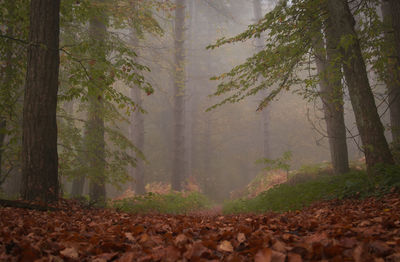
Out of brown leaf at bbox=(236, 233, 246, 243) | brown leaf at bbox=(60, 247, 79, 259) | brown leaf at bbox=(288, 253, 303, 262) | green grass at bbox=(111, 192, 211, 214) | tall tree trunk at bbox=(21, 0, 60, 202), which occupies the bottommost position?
green grass at bbox=(111, 192, 211, 214)

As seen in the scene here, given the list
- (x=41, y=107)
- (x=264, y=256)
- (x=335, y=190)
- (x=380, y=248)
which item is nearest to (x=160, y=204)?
(x=41, y=107)

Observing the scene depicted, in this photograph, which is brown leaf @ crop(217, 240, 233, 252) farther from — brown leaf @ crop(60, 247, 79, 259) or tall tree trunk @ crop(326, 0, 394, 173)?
tall tree trunk @ crop(326, 0, 394, 173)

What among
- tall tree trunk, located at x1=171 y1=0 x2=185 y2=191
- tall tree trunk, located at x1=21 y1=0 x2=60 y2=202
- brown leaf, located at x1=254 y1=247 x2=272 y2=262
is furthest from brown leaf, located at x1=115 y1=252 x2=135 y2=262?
tall tree trunk, located at x1=171 y1=0 x2=185 y2=191

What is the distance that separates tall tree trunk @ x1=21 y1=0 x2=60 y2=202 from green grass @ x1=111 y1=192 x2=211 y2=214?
6.02ft

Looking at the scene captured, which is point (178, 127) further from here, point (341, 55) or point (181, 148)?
point (341, 55)

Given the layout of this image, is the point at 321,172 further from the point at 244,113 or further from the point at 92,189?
the point at 244,113

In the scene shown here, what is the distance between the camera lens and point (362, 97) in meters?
5.05

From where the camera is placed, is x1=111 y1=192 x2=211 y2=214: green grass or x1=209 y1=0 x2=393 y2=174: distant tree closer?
A: x1=209 y1=0 x2=393 y2=174: distant tree

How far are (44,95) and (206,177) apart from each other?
1580 cm

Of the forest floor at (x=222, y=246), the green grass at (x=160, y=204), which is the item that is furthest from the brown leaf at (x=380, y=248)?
→ the green grass at (x=160, y=204)

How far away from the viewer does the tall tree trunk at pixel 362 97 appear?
16.2 feet

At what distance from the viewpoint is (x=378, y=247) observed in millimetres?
1696

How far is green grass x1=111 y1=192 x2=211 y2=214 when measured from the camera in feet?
26.1

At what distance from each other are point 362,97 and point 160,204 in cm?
690
